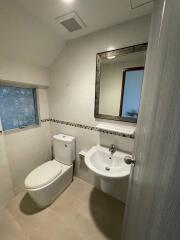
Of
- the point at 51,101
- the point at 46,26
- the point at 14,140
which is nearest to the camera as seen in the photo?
the point at 46,26

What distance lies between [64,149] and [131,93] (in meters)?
1.26

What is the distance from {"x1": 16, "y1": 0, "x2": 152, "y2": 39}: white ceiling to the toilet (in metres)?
1.50

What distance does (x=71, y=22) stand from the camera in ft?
4.00

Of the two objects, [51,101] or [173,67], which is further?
[51,101]

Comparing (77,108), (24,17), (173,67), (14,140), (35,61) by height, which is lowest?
(14,140)

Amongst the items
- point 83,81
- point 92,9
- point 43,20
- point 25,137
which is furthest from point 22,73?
point 92,9

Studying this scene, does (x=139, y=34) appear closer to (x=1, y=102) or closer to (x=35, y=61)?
(x=35, y=61)

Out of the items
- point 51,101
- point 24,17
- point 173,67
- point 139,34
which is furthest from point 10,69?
point 173,67

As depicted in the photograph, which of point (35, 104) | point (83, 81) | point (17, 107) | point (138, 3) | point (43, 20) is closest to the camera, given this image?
point (138, 3)

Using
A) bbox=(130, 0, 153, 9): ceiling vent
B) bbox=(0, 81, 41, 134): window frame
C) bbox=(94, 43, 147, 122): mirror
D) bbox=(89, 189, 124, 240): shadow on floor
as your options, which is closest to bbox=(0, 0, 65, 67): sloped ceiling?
bbox=(0, 81, 41, 134): window frame

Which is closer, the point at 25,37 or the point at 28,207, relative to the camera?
the point at 25,37

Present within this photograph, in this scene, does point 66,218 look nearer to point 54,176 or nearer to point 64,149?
point 54,176

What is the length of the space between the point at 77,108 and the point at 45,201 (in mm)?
1305

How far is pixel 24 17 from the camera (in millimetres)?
1112
